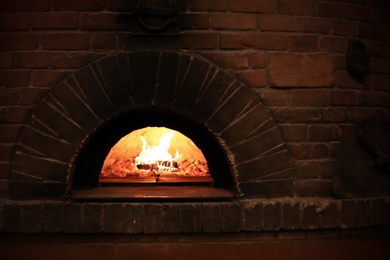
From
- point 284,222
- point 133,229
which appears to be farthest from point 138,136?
point 284,222

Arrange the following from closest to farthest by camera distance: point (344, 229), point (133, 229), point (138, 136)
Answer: point (133, 229), point (344, 229), point (138, 136)

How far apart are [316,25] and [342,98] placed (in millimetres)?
540

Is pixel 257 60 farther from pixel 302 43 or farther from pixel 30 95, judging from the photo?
pixel 30 95

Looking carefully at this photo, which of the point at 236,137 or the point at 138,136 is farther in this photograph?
the point at 138,136

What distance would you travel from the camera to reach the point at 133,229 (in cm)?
218

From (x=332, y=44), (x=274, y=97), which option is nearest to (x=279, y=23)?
(x=332, y=44)

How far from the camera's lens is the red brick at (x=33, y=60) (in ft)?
7.43

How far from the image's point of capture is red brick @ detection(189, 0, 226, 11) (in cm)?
231

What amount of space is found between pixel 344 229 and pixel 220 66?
1.38 meters

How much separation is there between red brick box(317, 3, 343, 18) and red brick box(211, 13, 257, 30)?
0.48 metres

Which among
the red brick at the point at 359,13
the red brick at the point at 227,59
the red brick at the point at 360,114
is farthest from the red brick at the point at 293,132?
the red brick at the point at 359,13

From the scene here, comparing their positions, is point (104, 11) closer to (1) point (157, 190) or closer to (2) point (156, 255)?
(1) point (157, 190)

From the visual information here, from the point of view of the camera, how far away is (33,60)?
2268 millimetres

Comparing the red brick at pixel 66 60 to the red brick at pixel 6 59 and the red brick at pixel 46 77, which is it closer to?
the red brick at pixel 46 77
